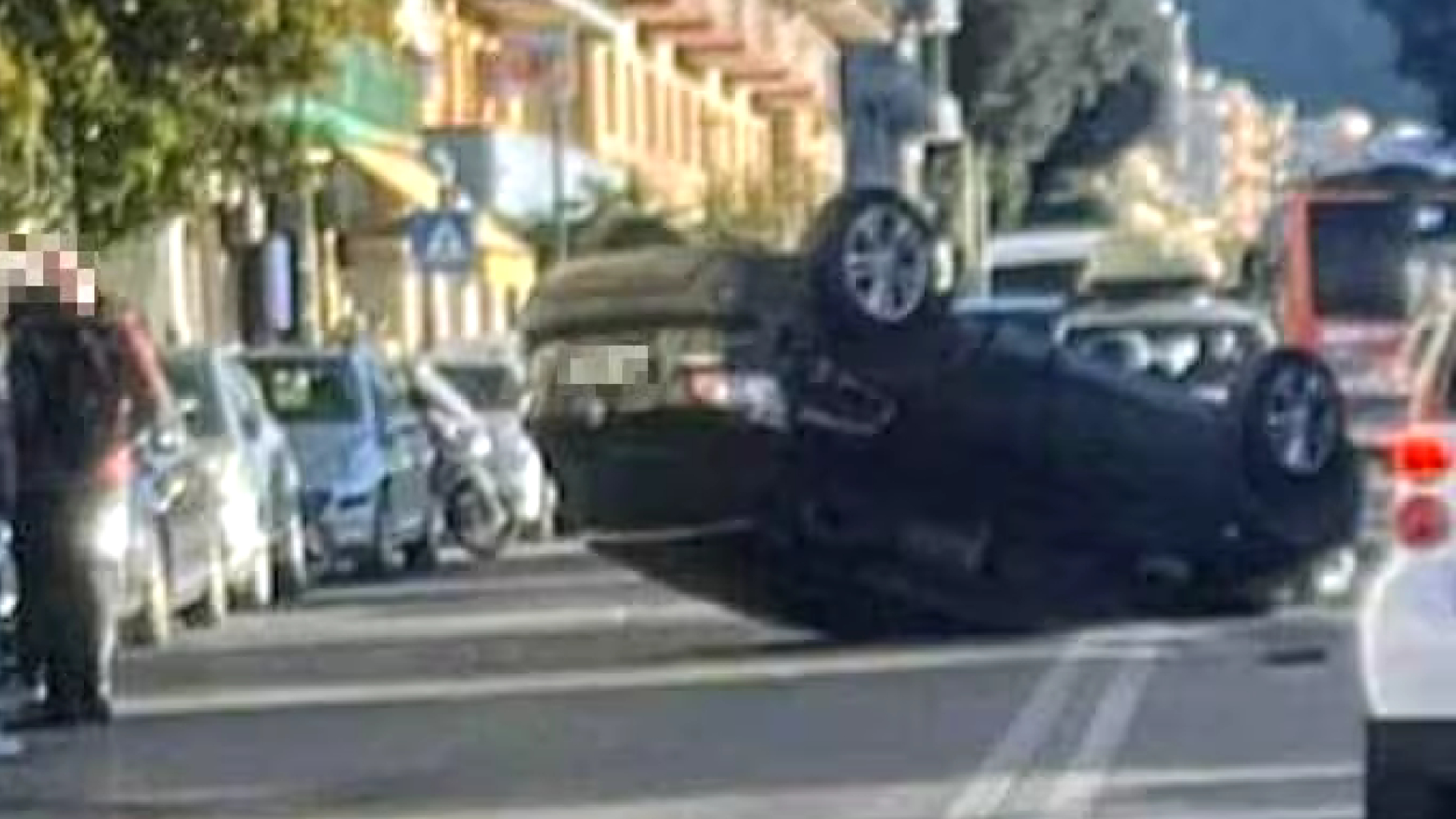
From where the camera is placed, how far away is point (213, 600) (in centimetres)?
2950

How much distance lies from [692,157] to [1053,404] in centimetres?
6823

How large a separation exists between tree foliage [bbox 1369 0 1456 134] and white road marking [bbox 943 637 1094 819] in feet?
161

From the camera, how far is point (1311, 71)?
179000 mm

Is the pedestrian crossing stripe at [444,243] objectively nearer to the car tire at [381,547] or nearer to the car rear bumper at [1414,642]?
the car tire at [381,547]

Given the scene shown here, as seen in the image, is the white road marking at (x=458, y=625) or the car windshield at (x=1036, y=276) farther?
the car windshield at (x=1036, y=276)

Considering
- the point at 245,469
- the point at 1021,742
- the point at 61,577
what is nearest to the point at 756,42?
the point at 245,469

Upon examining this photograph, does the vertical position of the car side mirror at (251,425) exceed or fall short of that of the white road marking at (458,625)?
it exceeds it

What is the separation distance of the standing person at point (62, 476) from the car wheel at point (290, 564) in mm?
10141

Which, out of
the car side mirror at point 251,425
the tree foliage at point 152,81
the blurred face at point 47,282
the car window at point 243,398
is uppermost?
the tree foliage at point 152,81

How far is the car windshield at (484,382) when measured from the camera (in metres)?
41.8

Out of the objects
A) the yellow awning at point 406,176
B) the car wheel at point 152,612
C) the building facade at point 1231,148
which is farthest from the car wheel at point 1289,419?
the building facade at point 1231,148

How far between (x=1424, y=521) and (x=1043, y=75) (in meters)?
93.2

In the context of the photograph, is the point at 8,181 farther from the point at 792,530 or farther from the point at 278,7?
the point at 792,530

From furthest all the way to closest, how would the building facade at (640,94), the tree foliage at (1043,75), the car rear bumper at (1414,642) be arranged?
the tree foliage at (1043,75)
the building facade at (640,94)
the car rear bumper at (1414,642)
